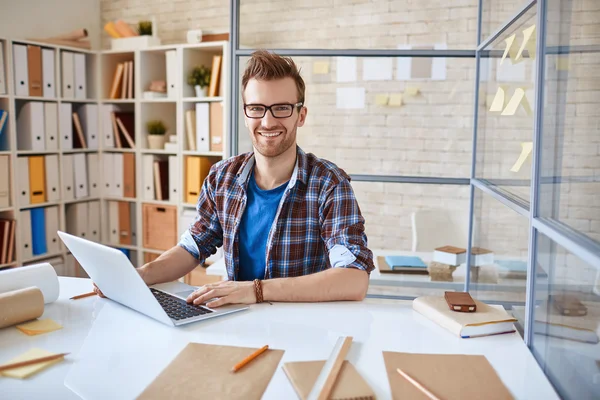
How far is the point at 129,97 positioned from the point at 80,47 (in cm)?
53

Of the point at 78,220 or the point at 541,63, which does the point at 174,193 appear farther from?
the point at 541,63

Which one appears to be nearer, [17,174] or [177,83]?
[17,174]

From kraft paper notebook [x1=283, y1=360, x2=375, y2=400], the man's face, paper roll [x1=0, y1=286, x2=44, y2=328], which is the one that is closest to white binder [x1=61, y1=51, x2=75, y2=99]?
the man's face

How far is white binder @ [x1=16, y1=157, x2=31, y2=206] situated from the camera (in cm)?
374

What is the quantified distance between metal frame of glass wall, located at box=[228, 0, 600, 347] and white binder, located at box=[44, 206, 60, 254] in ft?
7.41

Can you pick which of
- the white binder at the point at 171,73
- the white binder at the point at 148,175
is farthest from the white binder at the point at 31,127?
the white binder at the point at 171,73

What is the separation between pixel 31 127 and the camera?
3.78 metres

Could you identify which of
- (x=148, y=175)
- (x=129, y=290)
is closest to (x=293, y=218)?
(x=129, y=290)

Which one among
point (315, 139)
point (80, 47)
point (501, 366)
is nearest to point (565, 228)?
point (501, 366)

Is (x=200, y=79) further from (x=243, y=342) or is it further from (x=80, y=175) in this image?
(x=243, y=342)

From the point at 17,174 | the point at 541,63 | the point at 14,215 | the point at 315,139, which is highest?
the point at 541,63

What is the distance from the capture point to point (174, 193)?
4.12 m

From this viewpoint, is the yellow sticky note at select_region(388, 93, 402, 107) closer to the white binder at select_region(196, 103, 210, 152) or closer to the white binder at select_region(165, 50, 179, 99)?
the white binder at select_region(196, 103, 210, 152)

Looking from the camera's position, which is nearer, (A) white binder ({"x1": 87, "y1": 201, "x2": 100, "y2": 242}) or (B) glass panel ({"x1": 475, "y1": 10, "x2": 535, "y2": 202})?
(B) glass panel ({"x1": 475, "y1": 10, "x2": 535, "y2": 202})
